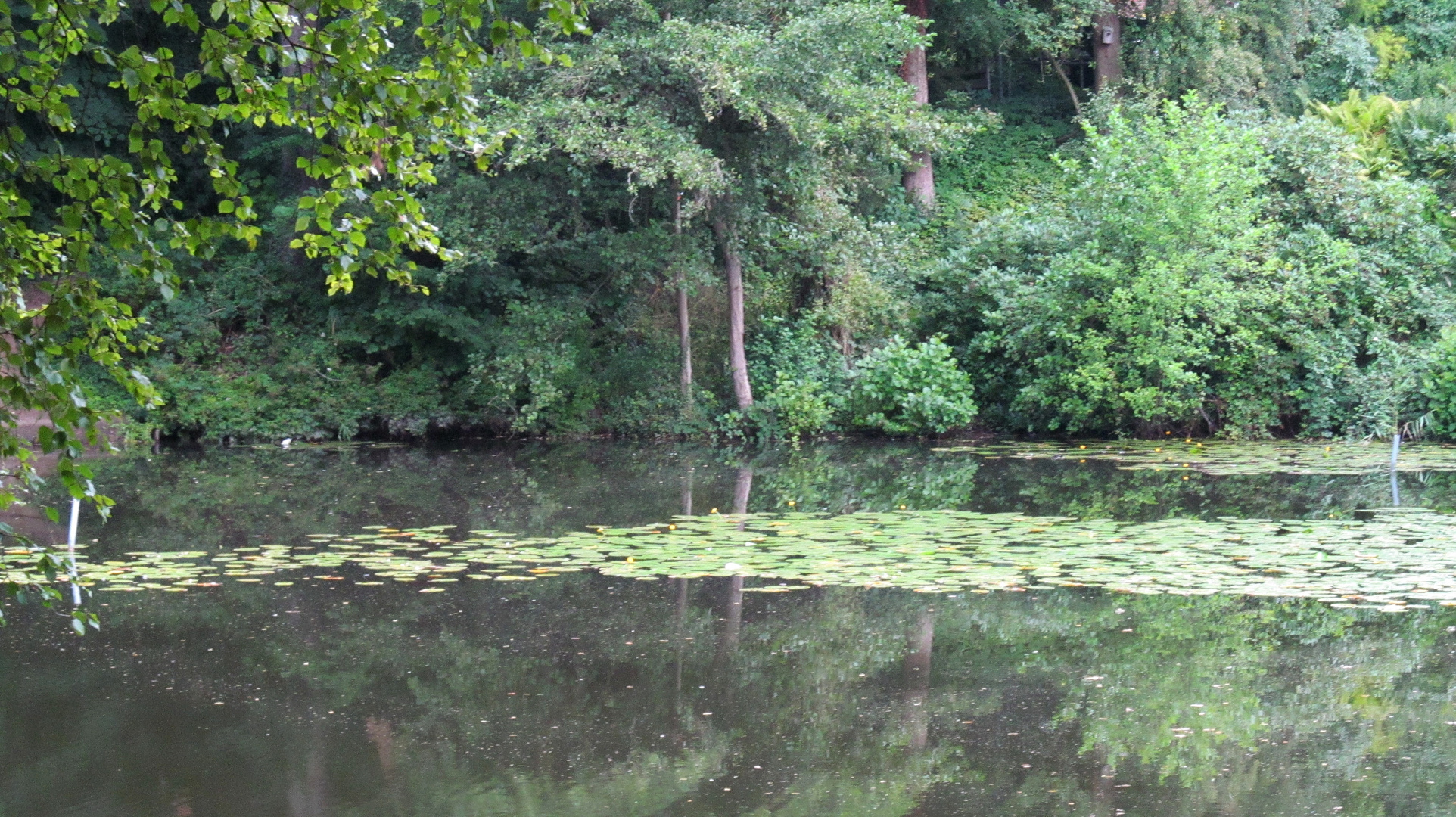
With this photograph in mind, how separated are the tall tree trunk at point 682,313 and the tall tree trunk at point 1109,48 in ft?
29.7

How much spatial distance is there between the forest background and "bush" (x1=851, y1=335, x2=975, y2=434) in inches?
1.7

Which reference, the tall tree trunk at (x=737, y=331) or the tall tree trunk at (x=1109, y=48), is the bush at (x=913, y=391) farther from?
the tall tree trunk at (x=1109, y=48)

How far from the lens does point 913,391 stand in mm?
17344

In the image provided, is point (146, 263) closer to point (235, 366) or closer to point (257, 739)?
point (257, 739)

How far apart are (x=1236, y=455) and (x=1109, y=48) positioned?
34.7 feet

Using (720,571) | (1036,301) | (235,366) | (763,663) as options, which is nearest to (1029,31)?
(1036,301)

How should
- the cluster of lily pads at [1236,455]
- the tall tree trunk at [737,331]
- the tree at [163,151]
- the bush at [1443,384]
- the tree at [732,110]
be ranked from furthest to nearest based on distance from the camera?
the tall tree trunk at [737,331], the bush at [1443,384], the tree at [732,110], the cluster of lily pads at [1236,455], the tree at [163,151]

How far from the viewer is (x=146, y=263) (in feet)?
10.7

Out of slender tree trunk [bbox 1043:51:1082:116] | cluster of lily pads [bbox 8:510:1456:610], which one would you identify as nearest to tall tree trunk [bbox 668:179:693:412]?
cluster of lily pads [bbox 8:510:1456:610]

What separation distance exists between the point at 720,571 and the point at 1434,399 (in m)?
11.0

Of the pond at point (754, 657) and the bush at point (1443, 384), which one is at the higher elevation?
the bush at point (1443, 384)

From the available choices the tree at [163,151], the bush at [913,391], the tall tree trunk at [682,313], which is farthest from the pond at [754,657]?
the tall tree trunk at [682,313]

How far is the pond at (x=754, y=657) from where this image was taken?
4941 mm

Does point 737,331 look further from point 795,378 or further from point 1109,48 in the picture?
point 1109,48
